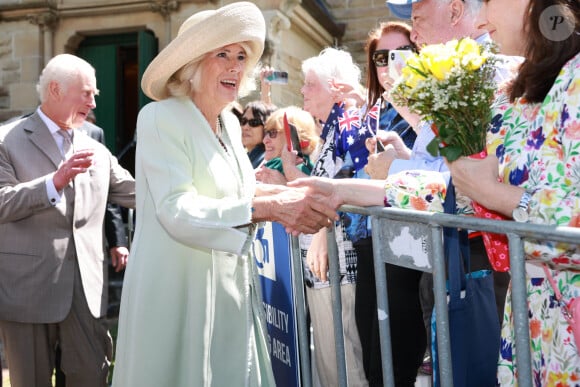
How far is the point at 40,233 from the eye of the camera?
12.4ft

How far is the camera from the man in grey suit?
12.1 ft

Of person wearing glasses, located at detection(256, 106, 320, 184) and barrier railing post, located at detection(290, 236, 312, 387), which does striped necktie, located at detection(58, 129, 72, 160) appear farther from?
barrier railing post, located at detection(290, 236, 312, 387)

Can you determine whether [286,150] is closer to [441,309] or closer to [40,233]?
[40,233]

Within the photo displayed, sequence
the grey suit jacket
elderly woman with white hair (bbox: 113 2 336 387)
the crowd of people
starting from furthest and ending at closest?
the grey suit jacket, elderly woman with white hair (bbox: 113 2 336 387), the crowd of people

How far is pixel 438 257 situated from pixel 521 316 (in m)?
0.34

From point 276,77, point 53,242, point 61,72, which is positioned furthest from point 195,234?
point 276,77

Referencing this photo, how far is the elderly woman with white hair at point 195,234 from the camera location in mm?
2389

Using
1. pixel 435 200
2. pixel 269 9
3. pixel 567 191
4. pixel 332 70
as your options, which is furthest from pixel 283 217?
pixel 269 9

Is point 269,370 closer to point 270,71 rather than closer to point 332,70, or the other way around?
point 332,70

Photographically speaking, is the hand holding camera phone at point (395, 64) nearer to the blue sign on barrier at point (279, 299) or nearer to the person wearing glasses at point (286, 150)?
the blue sign on barrier at point (279, 299)

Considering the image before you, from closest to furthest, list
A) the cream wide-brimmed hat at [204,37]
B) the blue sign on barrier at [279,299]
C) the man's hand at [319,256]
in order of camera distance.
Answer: the cream wide-brimmed hat at [204,37] < the blue sign on barrier at [279,299] < the man's hand at [319,256]

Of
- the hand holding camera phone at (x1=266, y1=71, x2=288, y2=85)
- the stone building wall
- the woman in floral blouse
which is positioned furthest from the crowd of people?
the stone building wall

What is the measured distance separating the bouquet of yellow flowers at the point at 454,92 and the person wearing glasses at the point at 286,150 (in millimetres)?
1804

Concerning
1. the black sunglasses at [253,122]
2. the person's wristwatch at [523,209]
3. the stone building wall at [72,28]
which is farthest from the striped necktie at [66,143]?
the stone building wall at [72,28]
